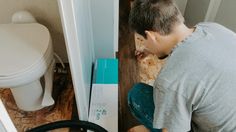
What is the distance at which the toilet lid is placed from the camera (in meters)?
1.23

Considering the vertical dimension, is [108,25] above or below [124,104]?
above

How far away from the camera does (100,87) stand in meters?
1.56

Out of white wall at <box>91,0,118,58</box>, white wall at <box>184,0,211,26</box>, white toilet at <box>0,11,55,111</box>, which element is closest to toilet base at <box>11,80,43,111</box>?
white toilet at <box>0,11,55,111</box>

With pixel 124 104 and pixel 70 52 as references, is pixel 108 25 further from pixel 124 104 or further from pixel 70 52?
pixel 70 52

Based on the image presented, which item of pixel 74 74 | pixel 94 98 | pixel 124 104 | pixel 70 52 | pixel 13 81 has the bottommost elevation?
pixel 124 104

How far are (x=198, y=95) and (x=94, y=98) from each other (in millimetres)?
760

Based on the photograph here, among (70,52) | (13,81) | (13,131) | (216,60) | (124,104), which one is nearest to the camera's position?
(13,131)

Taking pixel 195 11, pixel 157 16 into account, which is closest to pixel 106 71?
pixel 157 16

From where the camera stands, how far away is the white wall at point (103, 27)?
1.48 meters

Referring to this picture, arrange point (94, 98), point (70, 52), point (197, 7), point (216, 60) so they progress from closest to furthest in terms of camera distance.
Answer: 1. point (216, 60)
2. point (70, 52)
3. point (94, 98)
4. point (197, 7)

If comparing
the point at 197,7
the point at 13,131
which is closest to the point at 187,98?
the point at 13,131

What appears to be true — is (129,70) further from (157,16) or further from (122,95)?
(157,16)

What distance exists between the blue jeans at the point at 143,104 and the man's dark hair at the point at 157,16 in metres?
0.48

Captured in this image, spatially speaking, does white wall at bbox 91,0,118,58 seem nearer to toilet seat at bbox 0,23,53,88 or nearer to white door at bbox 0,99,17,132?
toilet seat at bbox 0,23,53,88
